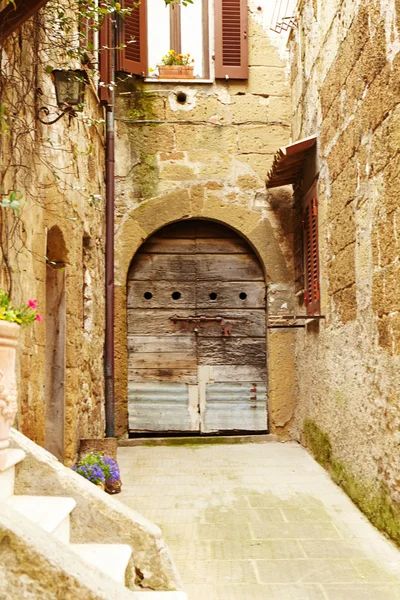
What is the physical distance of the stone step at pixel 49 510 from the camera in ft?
7.48

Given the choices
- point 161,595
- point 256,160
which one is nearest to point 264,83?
point 256,160

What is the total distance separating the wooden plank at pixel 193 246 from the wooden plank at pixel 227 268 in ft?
0.20

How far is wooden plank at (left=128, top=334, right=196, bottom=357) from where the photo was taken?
686cm

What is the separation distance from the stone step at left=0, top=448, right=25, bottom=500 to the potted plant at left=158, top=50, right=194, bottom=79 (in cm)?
533

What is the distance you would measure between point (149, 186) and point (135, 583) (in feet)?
16.1

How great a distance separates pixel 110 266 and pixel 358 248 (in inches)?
111

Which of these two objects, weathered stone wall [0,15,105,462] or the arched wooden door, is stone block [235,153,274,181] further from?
weathered stone wall [0,15,105,462]

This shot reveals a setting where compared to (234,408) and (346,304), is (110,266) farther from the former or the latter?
(346,304)

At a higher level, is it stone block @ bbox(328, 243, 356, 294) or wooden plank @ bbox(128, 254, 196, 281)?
wooden plank @ bbox(128, 254, 196, 281)

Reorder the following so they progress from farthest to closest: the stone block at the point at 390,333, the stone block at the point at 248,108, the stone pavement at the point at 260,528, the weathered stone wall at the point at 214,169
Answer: the stone block at the point at 248,108, the weathered stone wall at the point at 214,169, the stone block at the point at 390,333, the stone pavement at the point at 260,528

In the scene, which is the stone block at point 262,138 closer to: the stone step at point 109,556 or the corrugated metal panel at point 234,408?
the corrugated metal panel at point 234,408

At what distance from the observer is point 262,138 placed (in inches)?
276

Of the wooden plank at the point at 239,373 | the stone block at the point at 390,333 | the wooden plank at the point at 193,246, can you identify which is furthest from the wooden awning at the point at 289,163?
the stone block at the point at 390,333

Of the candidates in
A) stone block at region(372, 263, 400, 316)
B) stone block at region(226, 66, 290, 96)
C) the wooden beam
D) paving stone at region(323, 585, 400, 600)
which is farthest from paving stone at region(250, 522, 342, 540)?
stone block at region(226, 66, 290, 96)
